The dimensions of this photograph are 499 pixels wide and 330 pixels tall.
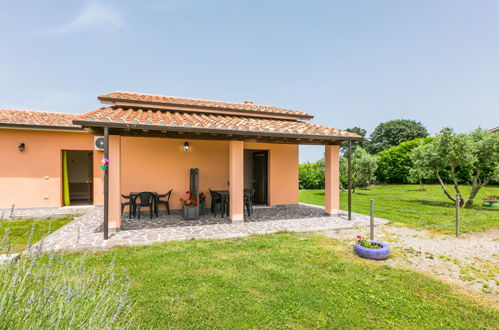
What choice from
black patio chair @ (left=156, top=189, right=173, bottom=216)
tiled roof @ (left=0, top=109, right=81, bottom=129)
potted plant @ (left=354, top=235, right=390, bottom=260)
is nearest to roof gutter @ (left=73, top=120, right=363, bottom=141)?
black patio chair @ (left=156, top=189, right=173, bottom=216)

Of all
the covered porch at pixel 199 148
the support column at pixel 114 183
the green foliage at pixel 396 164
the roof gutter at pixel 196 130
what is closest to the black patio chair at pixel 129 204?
the covered porch at pixel 199 148

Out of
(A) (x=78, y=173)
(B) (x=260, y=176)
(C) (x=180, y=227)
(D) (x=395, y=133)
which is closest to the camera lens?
(C) (x=180, y=227)

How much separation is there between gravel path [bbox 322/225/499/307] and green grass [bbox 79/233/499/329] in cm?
57

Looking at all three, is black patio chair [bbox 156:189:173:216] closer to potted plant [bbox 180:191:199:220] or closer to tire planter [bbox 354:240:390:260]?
potted plant [bbox 180:191:199:220]

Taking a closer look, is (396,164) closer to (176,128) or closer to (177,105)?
(177,105)

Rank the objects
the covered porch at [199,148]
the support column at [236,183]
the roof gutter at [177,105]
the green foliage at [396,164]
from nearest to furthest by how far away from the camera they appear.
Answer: the covered porch at [199,148], the support column at [236,183], the roof gutter at [177,105], the green foliage at [396,164]

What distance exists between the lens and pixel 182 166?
9.61 m

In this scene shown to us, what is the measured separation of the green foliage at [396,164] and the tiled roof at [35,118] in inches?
1060

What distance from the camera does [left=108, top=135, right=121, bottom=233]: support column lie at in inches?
255

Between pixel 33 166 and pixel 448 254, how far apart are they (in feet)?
49.2

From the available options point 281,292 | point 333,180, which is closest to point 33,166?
point 281,292

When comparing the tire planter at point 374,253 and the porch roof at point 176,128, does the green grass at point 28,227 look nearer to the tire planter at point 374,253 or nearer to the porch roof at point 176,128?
the porch roof at point 176,128

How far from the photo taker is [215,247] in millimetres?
5449

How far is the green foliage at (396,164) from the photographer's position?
24.3 m
